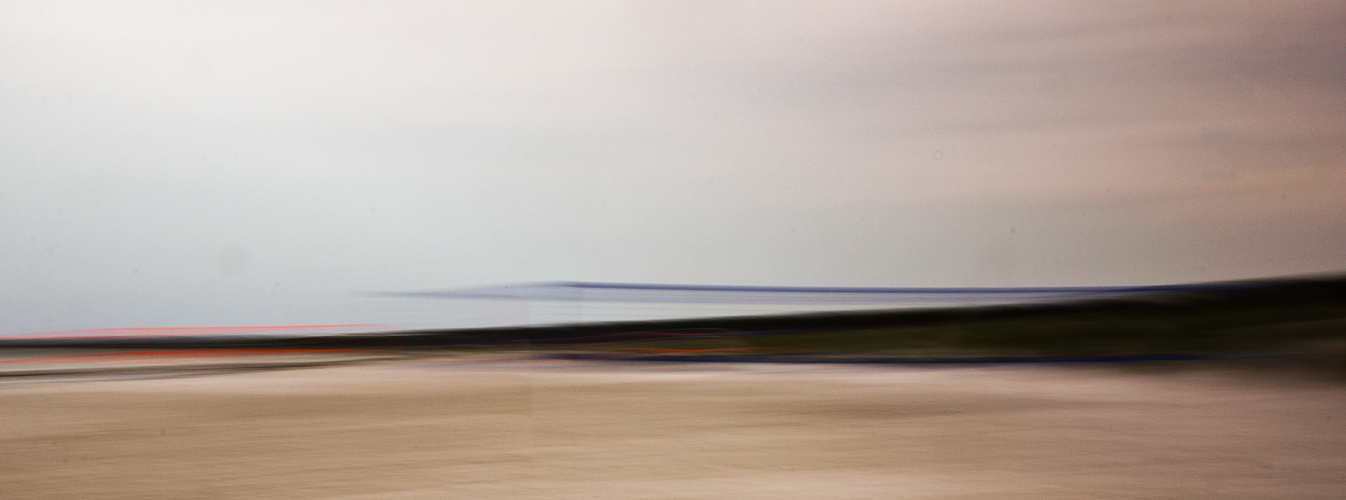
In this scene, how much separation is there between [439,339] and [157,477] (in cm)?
1426

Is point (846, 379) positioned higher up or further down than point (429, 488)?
higher up

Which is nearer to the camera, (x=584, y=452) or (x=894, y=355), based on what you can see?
(x=584, y=452)

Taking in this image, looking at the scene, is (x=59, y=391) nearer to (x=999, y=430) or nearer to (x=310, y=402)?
(x=310, y=402)

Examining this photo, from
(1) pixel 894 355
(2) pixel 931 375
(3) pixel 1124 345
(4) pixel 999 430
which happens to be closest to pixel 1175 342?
(3) pixel 1124 345

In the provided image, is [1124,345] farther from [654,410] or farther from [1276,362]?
[654,410]

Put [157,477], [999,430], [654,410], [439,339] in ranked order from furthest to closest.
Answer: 1. [439,339]
2. [654,410]
3. [999,430]
4. [157,477]

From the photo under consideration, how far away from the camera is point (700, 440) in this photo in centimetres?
498

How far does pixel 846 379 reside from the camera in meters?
8.59

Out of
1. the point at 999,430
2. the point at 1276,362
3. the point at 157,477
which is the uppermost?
the point at 1276,362

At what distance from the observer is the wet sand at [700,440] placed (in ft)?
12.6

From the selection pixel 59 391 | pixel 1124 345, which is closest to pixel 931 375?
pixel 1124 345

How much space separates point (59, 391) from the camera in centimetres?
862

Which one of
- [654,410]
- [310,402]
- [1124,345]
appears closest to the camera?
[654,410]

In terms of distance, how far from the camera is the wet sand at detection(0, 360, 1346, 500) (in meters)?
3.85
